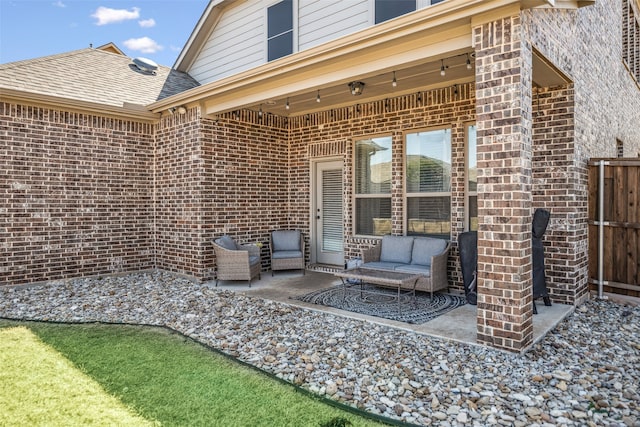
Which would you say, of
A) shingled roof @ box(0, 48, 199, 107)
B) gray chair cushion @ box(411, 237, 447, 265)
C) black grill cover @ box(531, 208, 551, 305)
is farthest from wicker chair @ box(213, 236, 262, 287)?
black grill cover @ box(531, 208, 551, 305)

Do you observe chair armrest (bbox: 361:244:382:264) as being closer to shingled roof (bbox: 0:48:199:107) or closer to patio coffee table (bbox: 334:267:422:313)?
patio coffee table (bbox: 334:267:422:313)

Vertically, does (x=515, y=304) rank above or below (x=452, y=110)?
below

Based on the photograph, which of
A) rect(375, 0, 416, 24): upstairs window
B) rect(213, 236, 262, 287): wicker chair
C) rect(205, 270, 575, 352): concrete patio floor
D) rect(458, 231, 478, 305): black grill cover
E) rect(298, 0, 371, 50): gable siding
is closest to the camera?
rect(205, 270, 575, 352): concrete patio floor

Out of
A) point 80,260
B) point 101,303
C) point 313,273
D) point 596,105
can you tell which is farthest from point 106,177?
point 596,105

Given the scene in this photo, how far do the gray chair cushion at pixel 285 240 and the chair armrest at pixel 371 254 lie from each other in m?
1.79

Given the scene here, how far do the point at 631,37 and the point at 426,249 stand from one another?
24.6 ft

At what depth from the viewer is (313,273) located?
25.4 ft

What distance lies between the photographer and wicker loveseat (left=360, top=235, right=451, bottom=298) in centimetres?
561

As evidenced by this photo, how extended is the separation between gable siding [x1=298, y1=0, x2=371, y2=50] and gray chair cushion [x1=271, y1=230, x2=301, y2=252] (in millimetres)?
3507

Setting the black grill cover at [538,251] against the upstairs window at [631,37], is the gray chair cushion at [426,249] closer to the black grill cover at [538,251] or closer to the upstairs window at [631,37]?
the black grill cover at [538,251]

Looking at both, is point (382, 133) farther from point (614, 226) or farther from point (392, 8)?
point (614, 226)

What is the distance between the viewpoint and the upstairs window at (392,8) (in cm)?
598

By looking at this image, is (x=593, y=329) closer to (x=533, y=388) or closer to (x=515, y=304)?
(x=515, y=304)

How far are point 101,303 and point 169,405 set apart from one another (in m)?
3.47
